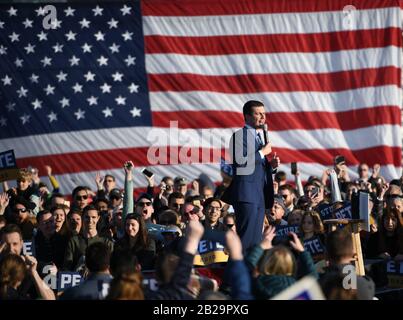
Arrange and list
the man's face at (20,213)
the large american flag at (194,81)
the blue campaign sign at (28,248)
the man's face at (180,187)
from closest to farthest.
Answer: the blue campaign sign at (28,248) → the man's face at (20,213) → the man's face at (180,187) → the large american flag at (194,81)

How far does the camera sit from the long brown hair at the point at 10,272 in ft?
25.8

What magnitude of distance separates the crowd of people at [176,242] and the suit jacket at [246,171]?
0.47 metres

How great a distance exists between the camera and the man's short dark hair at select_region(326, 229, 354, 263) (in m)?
7.62

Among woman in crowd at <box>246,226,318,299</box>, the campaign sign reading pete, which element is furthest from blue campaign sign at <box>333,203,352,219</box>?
the campaign sign reading pete

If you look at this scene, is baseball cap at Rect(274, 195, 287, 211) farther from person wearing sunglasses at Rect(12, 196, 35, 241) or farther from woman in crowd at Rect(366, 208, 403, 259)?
person wearing sunglasses at Rect(12, 196, 35, 241)

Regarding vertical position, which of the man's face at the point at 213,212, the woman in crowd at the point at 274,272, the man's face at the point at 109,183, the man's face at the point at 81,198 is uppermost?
the man's face at the point at 109,183

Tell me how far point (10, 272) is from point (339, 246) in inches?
87.9

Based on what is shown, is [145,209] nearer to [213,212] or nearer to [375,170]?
[213,212]

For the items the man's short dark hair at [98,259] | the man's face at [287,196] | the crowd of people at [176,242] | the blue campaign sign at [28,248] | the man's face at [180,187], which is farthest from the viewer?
the man's face at [180,187]

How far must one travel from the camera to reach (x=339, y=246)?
25.0 ft

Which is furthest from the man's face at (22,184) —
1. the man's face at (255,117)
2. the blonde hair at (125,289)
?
the blonde hair at (125,289)

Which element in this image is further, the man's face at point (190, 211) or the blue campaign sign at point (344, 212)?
the man's face at point (190, 211)

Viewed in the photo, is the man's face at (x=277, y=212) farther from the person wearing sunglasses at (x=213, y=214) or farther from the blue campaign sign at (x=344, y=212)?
the blue campaign sign at (x=344, y=212)
